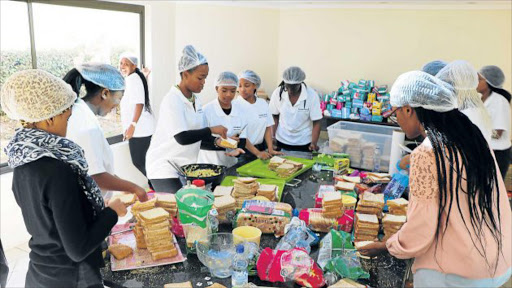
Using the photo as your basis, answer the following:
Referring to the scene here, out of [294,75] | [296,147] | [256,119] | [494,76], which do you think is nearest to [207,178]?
[256,119]

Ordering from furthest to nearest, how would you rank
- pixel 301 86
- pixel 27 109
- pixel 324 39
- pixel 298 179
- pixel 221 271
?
pixel 324 39 → pixel 301 86 → pixel 298 179 → pixel 221 271 → pixel 27 109

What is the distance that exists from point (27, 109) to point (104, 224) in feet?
1.61

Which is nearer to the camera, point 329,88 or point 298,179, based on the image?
point 298,179

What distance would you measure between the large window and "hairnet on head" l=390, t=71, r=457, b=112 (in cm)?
361

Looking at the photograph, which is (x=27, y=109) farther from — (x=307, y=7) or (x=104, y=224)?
(x=307, y=7)

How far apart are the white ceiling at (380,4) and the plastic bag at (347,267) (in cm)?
390

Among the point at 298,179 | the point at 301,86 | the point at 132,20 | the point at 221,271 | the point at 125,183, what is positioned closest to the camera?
the point at 221,271

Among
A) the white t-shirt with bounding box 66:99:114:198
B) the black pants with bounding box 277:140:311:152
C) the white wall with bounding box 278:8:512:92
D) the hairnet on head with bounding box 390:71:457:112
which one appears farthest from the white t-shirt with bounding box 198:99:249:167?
the white wall with bounding box 278:8:512:92

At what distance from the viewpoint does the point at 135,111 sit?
4.41 metres

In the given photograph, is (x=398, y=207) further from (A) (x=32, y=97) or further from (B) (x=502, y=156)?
(B) (x=502, y=156)

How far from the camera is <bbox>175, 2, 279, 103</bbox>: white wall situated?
5344 mm

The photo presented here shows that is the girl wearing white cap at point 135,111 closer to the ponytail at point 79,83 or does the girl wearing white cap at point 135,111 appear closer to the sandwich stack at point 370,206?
the ponytail at point 79,83

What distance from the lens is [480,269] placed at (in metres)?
1.46

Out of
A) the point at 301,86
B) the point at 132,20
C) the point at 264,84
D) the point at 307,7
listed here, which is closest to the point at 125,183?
the point at 301,86
